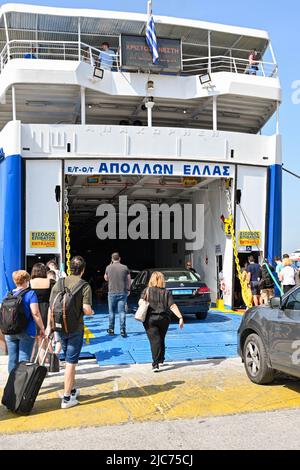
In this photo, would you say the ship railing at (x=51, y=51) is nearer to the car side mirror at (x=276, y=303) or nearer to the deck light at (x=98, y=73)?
the deck light at (x=98, y=73)

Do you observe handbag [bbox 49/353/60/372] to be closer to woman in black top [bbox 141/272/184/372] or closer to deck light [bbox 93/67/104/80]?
woman in black top [bbox 141/272/184/372]

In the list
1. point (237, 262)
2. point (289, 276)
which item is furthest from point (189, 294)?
point (237, 262)

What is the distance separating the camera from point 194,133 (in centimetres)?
1383

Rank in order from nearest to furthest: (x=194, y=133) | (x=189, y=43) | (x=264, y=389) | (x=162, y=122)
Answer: (x=264, y=389)
(x=194, y=133)
(x=189, y=43)
(x=162, y=122)

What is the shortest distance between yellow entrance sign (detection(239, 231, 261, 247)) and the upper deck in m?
3.31

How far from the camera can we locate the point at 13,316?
5.71m

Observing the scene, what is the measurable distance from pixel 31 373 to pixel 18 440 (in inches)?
34.2

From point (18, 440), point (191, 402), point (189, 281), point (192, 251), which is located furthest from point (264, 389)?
point (192, 251)

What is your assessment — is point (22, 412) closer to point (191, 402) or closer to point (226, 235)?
point (191, 402)

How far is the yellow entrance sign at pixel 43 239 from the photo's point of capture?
43.3 ft

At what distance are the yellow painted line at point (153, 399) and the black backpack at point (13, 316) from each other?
35.3 inches

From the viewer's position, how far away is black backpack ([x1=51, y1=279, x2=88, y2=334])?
549 centimetres

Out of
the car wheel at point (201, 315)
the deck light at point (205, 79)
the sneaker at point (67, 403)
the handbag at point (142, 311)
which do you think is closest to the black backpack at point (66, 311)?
the sneaker at point (67, 403)

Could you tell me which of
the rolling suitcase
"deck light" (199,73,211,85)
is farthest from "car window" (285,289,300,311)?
"deck light" (199,73,211,85)
